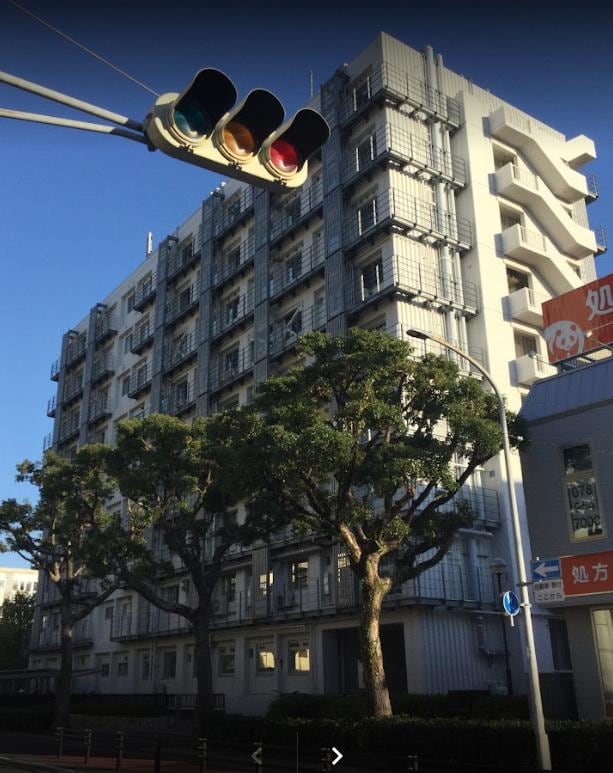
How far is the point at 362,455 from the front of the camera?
2145 centimetres

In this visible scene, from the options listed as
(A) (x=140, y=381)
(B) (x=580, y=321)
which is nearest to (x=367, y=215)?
(B) (x=580, y=321)

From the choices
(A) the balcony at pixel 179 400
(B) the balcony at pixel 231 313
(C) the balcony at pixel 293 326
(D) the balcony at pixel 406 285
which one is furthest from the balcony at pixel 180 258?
(D) the balcony at pixel 406 285

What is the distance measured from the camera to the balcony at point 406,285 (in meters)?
33.3

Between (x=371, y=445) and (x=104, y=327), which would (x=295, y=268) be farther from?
(x=104, y=327)

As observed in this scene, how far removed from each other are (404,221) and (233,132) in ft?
96.0

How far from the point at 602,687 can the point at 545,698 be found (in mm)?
1986

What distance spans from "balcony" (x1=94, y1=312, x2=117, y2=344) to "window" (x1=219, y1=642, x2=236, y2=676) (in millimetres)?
28000

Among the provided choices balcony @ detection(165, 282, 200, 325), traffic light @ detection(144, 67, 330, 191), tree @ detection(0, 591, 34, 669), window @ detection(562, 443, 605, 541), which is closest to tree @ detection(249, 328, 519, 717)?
window @ detection(562, 443, 605, 541)

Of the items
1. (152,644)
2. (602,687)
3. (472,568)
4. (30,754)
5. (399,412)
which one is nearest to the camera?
(602,687)

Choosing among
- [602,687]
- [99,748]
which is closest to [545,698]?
[602,687]

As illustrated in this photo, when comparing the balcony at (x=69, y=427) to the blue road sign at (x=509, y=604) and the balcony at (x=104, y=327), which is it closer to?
the balcony at (x=104, y=327)

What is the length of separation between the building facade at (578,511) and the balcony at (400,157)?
54.9 ft

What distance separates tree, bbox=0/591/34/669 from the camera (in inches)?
2751

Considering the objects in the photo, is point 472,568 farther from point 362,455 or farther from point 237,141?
point 237,141
